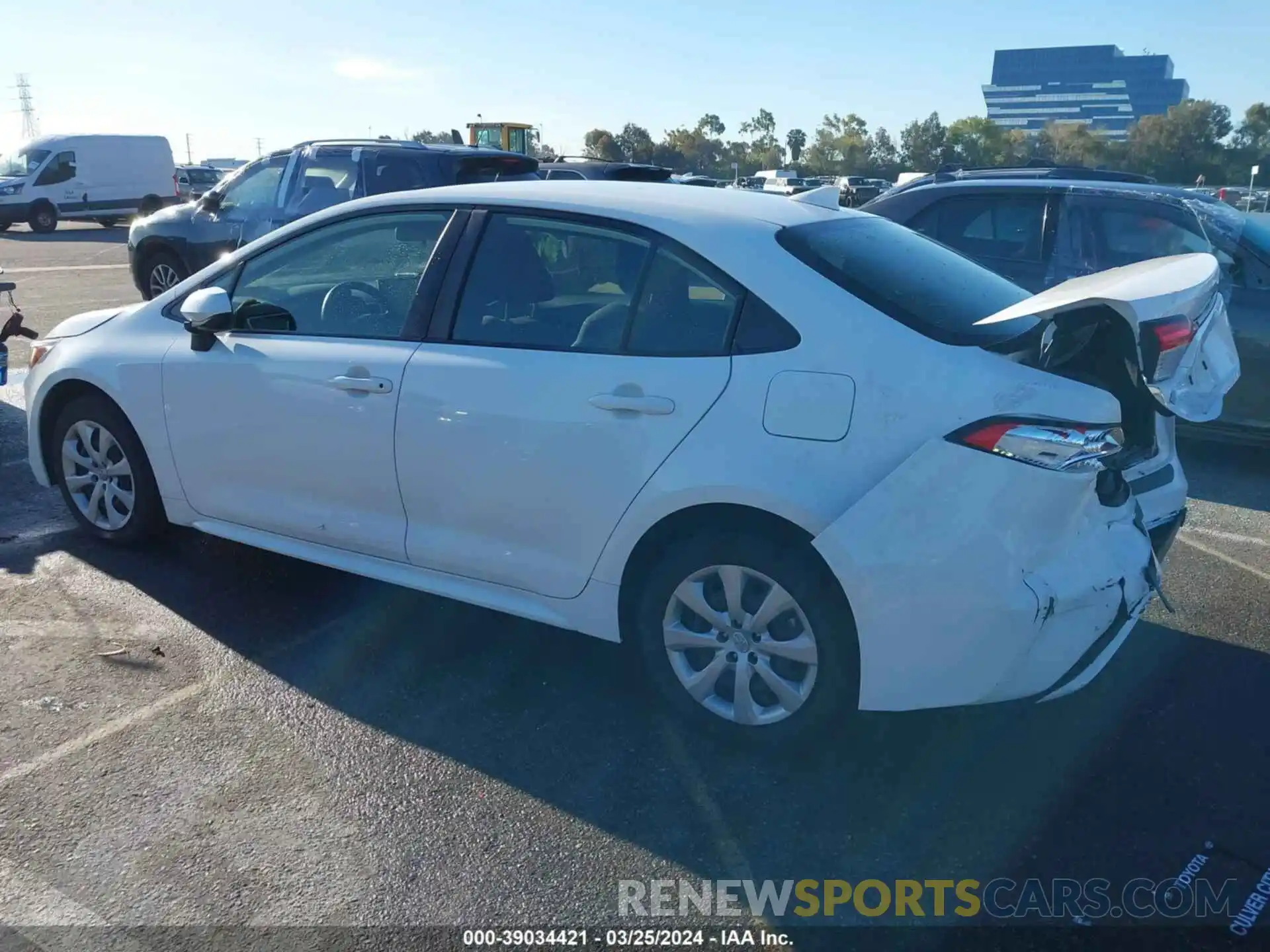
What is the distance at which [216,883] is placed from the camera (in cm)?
298

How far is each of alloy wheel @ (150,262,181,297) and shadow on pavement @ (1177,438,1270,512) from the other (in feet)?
33.7

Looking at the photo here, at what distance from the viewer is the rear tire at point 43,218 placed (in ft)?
97.5

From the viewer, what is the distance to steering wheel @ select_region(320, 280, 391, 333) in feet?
Result: 13.9

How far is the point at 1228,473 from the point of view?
6863 mm

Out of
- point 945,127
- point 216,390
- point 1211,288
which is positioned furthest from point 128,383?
point 945,127

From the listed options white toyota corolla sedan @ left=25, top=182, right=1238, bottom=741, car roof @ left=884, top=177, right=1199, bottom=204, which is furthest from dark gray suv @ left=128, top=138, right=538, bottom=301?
white toyota corolla sedan @ left=25, top=182, right=1238, bottom=741

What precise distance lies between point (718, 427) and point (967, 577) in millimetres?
827

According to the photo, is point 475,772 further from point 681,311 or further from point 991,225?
point 991,225

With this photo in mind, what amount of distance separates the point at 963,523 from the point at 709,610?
32.6 inches

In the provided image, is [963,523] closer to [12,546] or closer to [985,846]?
[985,846]

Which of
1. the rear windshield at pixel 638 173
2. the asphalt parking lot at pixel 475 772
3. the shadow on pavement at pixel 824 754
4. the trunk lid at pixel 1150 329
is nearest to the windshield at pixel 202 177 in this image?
the rear windshield at pixel 638 173

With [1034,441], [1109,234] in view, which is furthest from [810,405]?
[1109,234]

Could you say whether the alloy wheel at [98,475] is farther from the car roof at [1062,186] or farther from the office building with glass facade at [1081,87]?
the office building with glass facade at [1081,87]

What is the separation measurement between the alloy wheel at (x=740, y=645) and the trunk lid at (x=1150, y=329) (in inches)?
40.9
